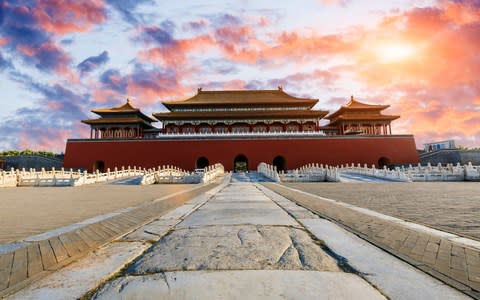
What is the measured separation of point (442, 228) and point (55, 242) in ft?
14.6

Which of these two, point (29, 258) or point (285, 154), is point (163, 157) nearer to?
point (285, 154)

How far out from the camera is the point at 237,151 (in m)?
30.1

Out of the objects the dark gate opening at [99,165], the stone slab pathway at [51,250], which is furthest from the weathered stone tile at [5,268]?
the dark gate opening at [99,165]

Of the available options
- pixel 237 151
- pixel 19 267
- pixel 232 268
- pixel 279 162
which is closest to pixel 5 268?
pixel 19 267

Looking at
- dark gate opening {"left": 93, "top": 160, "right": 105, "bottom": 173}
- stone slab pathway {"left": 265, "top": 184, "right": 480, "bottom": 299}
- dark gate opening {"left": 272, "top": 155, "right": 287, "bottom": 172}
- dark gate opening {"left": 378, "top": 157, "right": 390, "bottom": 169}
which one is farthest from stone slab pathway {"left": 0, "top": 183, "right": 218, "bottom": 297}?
dark gate opening {"left": 378, "top": 157, "right": 390, "bottom": 169}

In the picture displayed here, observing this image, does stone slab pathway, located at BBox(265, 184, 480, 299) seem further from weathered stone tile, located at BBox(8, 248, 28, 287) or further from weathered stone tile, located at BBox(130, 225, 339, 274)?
weathered stone tile, located at BBox(8, 248, 28, 287)

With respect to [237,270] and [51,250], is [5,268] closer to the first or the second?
[51,250]

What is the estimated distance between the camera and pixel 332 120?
37.2m

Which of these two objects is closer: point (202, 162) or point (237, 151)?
point (237, 151)

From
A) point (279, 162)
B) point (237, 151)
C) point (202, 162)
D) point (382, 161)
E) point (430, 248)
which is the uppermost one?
point (237, 151)

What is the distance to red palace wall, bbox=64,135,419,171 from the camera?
2948cm

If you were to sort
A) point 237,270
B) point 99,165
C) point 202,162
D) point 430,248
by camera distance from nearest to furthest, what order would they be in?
point 237,270 < point 430,248 < point 99,165 < point 202,162

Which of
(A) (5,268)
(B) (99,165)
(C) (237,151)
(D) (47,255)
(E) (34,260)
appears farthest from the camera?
(B) (99,165)

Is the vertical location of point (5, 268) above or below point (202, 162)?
below
